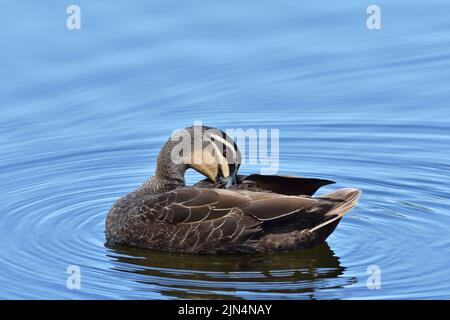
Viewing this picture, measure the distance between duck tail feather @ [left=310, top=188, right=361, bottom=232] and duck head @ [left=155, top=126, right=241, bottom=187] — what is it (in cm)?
114

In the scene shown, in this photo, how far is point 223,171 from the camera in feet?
44.9

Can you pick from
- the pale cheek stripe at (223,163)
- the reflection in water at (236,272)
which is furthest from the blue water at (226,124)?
the pale cheek stripe at (223,163)

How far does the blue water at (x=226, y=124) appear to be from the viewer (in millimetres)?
12609

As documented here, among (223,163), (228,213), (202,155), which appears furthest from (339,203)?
(202,155)

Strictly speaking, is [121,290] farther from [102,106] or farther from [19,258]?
[102,106]

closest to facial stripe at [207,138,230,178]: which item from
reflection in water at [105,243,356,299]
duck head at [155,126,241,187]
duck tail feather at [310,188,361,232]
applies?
duck head at [155,126,241,187]

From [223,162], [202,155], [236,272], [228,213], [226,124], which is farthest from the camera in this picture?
[226,124]

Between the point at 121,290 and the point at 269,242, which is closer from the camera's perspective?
the point at 121,290

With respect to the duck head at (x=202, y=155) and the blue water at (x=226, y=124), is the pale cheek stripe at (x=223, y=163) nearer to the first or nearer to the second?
the duck head at (x=202, y=155)

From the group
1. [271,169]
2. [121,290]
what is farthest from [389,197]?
[121,290]

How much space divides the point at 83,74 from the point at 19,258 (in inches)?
219

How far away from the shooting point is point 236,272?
41.6 ft

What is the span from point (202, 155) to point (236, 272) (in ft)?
5.90

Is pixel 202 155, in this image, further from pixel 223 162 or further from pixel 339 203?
pixel 339 203
